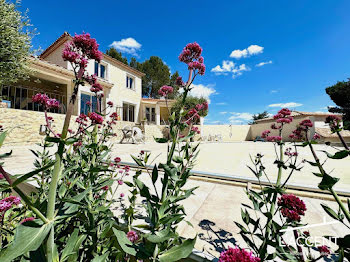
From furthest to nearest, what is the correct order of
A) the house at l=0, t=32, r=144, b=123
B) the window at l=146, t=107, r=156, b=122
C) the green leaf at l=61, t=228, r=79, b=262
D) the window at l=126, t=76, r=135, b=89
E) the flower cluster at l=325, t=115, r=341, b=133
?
the window at l=146, t=107, r=156, b=122, the window at l=126, t=76, r=135, b=89, the house at l=0, t=32, r=144, b=123, the flower cluster at l=325, t=115, r=341, b=133, the green leaf at l=61, t=228, r=79, b=262

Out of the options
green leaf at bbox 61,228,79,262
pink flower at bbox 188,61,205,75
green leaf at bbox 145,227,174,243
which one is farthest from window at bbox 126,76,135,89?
green leaf at bbox 145,227,174,243

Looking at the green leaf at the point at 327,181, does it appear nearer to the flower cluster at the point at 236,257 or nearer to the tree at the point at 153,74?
the flower cluster at the point at 236,257

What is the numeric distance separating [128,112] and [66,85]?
5.68 meters

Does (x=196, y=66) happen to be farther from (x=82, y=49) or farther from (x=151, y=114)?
(x=151, y=114)

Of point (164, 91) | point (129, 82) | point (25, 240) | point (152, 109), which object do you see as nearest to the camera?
point (25, 240)

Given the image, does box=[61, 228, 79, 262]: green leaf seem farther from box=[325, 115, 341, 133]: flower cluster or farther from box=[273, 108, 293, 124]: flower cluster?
box=[273, 108, 293, 124]: flower cluster

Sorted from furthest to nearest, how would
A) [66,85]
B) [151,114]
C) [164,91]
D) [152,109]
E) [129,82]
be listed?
[152,109] → [151,114] → [129,82] → [66,85] → [164,91]

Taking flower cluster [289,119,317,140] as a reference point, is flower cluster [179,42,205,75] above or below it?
above

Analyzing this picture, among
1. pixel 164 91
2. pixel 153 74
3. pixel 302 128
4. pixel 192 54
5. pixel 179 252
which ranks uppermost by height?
pixel 153 74

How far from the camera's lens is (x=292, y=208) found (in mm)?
874

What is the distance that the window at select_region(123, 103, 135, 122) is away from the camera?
608 inches

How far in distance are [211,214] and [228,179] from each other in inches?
45.2

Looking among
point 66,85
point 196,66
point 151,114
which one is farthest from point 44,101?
point 151,114

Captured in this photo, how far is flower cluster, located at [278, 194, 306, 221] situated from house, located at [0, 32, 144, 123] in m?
7.02
